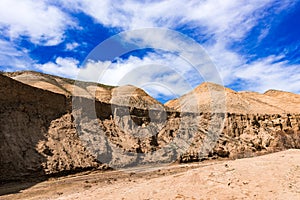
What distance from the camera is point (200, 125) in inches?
1427

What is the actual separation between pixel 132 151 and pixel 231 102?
47556 millimetres

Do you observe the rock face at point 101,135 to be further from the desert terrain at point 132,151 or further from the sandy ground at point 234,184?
the sandy ground at point 234,184

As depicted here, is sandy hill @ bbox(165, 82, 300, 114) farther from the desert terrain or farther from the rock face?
the rock face

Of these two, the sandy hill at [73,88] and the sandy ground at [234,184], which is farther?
the sandy hill at [73,88]

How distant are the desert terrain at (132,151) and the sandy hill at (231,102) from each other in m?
20.6

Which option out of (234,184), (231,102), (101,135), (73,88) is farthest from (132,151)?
(231,102)

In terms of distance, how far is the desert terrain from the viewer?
9.91 metres

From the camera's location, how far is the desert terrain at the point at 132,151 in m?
9.91

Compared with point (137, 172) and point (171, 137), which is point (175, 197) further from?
point (171, 137)

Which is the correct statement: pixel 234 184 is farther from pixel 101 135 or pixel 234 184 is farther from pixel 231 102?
pixel 231 102

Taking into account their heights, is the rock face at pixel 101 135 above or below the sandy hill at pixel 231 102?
below

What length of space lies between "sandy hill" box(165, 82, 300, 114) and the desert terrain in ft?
67.7

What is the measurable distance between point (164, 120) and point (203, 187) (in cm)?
2464

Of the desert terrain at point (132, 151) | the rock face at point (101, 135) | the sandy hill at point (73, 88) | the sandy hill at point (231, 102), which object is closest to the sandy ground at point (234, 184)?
the desert terrain at point (132, 151)
